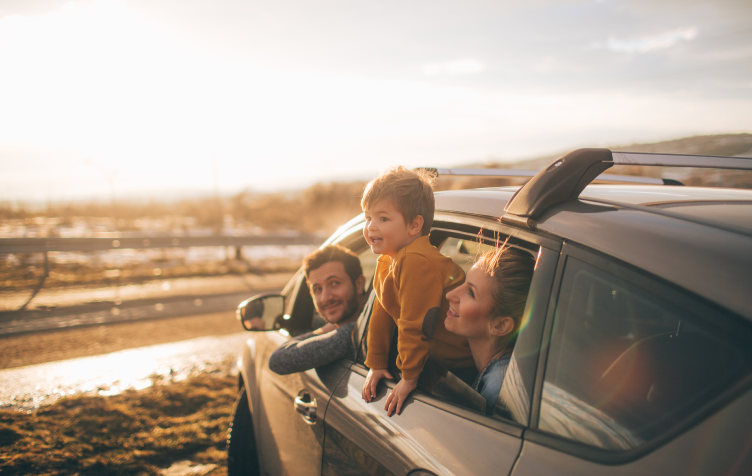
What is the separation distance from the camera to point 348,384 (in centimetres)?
202

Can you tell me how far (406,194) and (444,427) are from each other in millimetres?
975

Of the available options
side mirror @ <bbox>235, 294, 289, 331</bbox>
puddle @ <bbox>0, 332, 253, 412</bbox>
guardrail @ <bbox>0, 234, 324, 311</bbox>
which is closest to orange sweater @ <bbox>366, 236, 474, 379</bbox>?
side mirror @ <bbox>235, 294, 289, 331</bbox>

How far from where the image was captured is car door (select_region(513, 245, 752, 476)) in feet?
2.90

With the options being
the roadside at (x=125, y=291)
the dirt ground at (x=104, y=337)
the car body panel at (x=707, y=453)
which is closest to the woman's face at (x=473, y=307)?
the car body panel at (x=707, y=453)

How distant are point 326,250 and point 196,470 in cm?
206

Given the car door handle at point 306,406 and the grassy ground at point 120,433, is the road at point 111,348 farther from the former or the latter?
the car door handle at point 306,406

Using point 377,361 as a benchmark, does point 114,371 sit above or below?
below

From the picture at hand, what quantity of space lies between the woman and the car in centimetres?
8

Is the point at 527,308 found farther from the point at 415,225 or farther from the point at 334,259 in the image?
the point at 334,259

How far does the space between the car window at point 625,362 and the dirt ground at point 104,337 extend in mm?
6568

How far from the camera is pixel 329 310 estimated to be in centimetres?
257

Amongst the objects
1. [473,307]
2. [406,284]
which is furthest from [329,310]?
[473,307]

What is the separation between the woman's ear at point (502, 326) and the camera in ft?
5.14

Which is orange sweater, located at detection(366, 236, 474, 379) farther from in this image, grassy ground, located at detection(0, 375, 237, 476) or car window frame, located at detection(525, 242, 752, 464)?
grassy ground, located at detection(0, 375, 237, 476)
